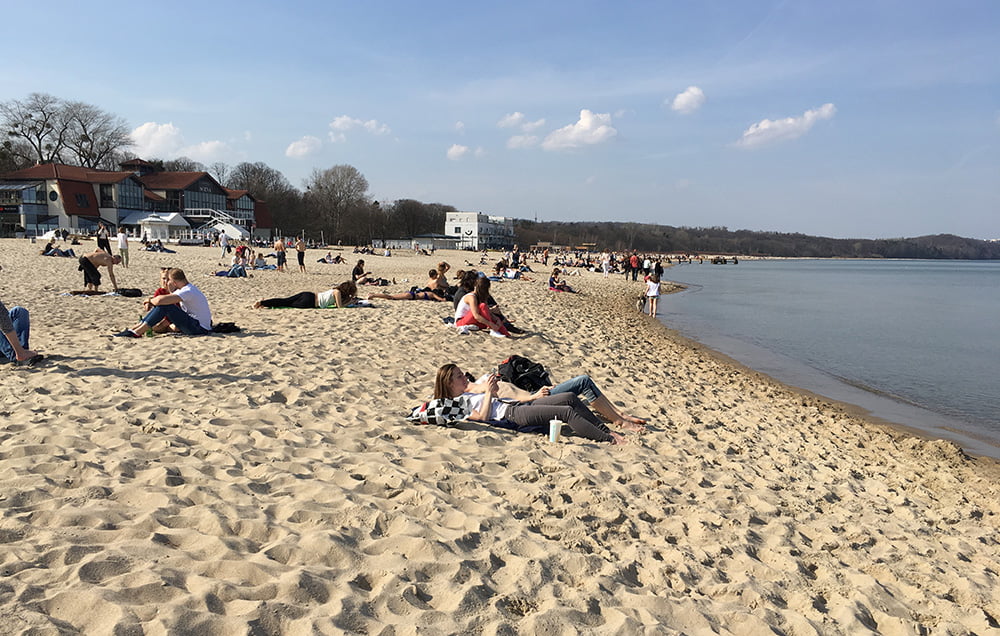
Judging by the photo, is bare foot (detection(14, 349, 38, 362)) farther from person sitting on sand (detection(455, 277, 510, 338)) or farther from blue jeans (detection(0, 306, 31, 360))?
person sitting on sand (detection(455, 277, 510, 338))

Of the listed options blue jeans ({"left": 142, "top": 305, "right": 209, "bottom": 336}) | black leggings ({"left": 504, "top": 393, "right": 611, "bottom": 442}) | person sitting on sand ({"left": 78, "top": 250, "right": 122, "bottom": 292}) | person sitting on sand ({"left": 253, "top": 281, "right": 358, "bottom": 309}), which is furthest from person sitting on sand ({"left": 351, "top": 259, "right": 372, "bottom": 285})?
black leggings ({"left": 504, "top": 393, "right": 611, "bottom": 442})

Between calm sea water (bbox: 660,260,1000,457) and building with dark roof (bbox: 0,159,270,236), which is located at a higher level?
building with dark roof (bbox: 0,159,270,236)

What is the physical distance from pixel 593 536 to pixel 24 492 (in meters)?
3.21

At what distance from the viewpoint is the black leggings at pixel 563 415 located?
5410 millimetres

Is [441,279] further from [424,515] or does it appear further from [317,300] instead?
[424,515]

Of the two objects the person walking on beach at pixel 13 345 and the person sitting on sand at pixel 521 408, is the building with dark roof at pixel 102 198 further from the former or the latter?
the person sitting on sand at pixel 521 408

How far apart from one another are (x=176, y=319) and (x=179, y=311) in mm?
120

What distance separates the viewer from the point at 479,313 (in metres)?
10.5

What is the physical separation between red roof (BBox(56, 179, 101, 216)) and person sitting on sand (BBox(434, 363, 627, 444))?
208 ft

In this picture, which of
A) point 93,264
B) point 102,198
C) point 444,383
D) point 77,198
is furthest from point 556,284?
point 102,198

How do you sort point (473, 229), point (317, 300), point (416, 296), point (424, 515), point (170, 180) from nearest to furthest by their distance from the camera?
point (424, 515)
point (317, 300)
point (416, 296)
point (170, 180)
point (473, 229)

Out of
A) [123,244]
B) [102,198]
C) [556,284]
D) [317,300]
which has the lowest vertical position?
[556,284]

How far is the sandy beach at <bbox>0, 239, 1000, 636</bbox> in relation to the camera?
9.01ft

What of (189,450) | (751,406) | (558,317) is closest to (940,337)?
(558,317)
